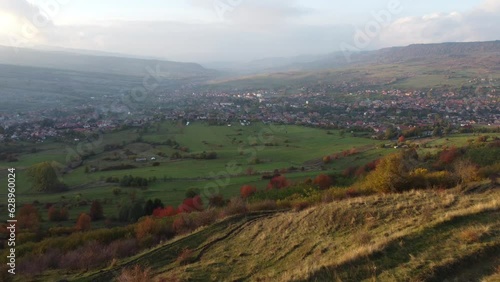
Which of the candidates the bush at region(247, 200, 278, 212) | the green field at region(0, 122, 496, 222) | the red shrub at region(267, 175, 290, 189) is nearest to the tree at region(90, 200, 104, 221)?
the green field at region(0, 122, 496, 222)

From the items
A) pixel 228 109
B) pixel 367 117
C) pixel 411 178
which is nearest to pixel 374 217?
pixel 411 178

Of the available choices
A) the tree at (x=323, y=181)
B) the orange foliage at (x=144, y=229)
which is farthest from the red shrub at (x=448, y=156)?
the orange foliage at (x=144, y=229)

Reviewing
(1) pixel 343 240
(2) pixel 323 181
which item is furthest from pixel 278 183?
(1) pixel 343 240

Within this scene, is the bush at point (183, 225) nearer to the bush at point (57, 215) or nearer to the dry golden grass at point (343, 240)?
the dry golden grass at point (343, 240)

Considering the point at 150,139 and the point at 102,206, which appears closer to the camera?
the point at 102,206

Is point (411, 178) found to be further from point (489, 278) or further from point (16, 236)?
point (16, 236)

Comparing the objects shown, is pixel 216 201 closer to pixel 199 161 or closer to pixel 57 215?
pixel 57 215
